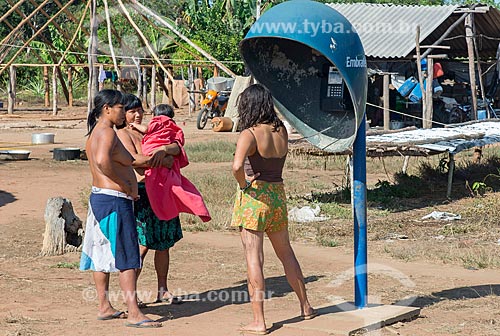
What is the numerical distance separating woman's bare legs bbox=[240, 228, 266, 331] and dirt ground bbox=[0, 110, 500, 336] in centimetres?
18

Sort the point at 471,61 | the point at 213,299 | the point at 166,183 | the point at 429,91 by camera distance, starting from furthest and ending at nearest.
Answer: the point at 471,61 < the point at 429,91 < the point at 213,299 < the point at 166,183

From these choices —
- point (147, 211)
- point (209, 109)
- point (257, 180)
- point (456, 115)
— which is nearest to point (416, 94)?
point (456, 115)

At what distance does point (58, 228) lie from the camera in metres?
8.69

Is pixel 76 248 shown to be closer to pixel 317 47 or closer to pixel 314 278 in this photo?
pixel 314 278

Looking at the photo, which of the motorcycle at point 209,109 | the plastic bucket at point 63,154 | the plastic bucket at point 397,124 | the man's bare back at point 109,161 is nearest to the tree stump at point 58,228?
the man's bare back at point 109,161

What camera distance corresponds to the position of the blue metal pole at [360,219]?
6184 millimetres

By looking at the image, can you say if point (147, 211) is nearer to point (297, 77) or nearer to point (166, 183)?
point (166, 183)

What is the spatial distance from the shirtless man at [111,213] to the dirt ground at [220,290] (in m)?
0.27

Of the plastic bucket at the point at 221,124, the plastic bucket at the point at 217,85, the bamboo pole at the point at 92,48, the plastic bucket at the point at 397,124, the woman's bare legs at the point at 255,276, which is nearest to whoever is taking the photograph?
the woman's bare legs at the point at 255,276

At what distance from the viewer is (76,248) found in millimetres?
8922

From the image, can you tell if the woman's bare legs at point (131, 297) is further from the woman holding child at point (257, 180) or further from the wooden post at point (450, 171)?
the wooden post at point (450, 171)

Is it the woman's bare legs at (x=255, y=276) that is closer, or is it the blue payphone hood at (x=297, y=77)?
the woman's bare legs at (x=255, y=276)

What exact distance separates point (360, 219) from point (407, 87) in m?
15.9

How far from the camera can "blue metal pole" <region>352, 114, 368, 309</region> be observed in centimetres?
618
